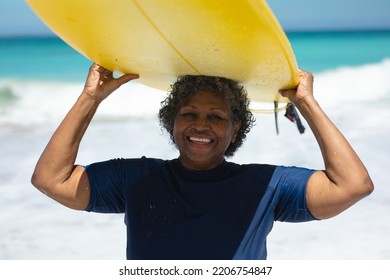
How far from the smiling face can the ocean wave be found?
6123 millimetres

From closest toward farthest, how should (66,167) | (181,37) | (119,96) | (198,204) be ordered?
1. (181,37)
2. (198,204)
3. (66,167)
4. (119,96)

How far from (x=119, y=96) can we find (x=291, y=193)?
25.7 ft

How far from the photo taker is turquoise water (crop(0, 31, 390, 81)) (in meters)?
15.6

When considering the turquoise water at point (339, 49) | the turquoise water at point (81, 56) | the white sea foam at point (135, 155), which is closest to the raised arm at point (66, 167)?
the white sea foam at point (135, 155)

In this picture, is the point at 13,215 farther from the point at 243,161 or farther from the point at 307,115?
the point at 307,115

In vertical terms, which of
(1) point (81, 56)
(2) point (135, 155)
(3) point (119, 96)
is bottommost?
(2) point (135, 155)

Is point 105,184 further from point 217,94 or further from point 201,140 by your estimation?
point 217,94

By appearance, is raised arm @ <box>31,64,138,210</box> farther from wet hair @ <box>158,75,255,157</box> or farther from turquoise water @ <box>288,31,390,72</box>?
turquoise water @ <box>288,31,390,72</box>

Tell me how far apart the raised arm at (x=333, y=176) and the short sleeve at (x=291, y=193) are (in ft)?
0.07

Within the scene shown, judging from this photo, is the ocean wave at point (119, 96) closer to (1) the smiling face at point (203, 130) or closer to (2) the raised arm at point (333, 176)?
(1) the smiling face at point (203, 130)

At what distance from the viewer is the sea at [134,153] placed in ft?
12.5

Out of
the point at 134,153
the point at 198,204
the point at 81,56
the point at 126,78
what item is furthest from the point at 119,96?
the point at 81,56

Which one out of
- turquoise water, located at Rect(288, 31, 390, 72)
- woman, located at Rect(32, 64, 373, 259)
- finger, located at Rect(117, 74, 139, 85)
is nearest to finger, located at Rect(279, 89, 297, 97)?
woman, located at Rect(32, 64, 373, 259)

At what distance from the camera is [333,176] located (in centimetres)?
162
